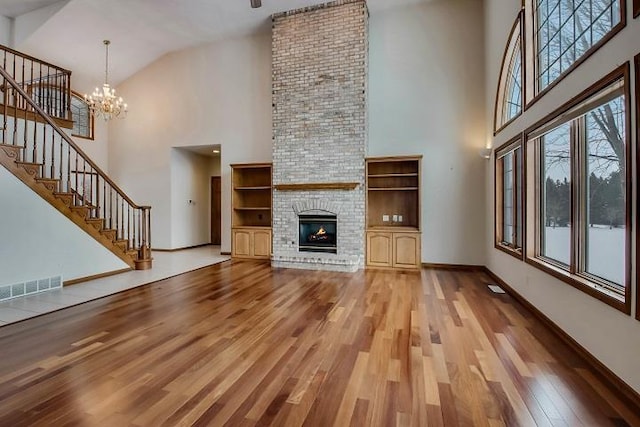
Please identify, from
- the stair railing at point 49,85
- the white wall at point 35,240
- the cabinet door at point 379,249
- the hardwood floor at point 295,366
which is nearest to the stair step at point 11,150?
the white wall at point 35,240

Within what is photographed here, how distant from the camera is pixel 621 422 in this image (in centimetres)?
177

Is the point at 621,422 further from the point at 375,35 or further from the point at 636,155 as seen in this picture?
the point at 375,35

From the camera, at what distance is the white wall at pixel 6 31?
6500 millimetres

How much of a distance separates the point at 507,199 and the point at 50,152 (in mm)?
8689

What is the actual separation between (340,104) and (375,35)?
1.69m

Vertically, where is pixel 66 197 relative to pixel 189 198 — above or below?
below

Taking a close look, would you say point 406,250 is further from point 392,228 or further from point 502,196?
point 502,196

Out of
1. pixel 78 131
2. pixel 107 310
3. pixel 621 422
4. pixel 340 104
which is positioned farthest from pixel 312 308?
pixel 78 131

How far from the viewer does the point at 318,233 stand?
670cm

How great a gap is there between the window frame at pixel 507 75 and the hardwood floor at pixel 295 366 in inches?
105

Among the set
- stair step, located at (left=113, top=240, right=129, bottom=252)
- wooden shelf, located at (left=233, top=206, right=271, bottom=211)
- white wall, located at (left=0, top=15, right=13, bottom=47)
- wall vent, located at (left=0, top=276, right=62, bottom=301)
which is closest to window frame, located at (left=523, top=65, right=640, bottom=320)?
wooden shelf, located at (left=233, top=206, right=271, bottom=211)

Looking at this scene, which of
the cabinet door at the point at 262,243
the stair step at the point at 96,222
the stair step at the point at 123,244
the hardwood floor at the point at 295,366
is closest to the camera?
the hardwood floor at the point at 295,366

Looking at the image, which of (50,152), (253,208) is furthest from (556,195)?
(50,152)

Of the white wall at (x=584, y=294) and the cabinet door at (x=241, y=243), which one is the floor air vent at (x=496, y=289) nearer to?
the white wall at (x=584, y=294)
